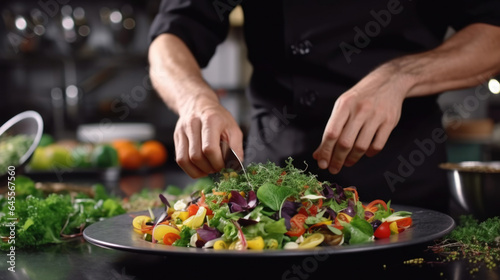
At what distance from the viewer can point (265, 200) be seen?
0.85 metres

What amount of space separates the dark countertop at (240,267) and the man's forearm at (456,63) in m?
0.46

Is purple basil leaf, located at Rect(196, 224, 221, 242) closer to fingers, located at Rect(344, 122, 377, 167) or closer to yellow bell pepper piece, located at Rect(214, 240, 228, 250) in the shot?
yellow bell pepper piece, located at Rect(214, 240, 228, 250)

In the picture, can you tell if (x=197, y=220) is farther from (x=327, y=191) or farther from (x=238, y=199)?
(x=327, y=191)

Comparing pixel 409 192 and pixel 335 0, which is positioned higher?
pixel 335 0

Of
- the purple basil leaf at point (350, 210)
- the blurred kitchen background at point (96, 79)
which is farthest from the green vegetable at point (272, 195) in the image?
the blurred kitchen background at point (96, 79)

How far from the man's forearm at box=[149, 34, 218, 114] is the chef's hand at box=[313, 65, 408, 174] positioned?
10.3 inches

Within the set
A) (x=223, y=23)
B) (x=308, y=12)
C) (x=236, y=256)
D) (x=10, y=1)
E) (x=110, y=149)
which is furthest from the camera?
(x=10, y=1)

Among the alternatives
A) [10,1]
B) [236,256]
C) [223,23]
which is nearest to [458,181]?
[236,256]

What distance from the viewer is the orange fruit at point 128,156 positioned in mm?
2650

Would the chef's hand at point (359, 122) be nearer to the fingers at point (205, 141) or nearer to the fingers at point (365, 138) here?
the fingers at point (365, 138)

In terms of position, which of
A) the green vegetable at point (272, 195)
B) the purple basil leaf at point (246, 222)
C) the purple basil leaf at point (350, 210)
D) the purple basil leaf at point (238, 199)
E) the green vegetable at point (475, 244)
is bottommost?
the green vegetable at point (475, 244)

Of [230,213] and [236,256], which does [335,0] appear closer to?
[230,213]

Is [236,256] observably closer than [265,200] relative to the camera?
Yes

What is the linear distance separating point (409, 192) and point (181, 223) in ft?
2.43
